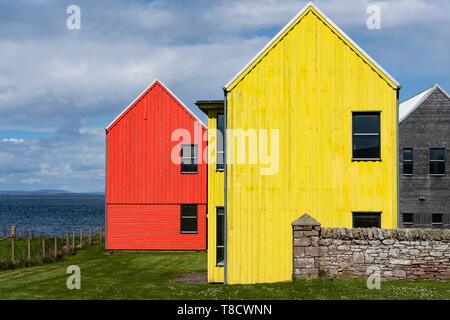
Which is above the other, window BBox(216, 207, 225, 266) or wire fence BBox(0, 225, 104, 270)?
window BBox(216, 207, 225, 266)

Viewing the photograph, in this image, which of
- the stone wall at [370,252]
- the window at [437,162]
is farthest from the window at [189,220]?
the window at [437,162]

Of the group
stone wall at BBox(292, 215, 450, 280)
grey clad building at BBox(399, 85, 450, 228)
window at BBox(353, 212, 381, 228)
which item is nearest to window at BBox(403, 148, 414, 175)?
grey clad building at BBox(399, 85, 450, 228)

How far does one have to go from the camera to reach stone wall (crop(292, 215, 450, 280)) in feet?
50.6

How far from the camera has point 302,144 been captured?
1772cm

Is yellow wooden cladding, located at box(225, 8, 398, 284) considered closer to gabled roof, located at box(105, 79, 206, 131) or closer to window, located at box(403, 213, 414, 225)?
gabled roof, located at box(105, 79, 206, 131)

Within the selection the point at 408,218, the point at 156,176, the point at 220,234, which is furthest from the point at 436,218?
the point at 220,234

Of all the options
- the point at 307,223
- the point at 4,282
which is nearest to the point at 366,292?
the point at 307,223

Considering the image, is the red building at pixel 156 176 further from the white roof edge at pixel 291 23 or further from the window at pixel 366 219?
the window at pixel 366 219

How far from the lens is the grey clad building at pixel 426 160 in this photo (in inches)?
1361

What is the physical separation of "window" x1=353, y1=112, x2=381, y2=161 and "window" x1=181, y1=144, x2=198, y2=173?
16.9 meters

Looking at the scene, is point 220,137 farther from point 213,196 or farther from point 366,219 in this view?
point 366,219

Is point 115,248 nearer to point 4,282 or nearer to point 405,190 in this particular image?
point 4,282

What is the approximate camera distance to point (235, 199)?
17984mm

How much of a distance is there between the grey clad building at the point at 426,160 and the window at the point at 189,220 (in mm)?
15558
